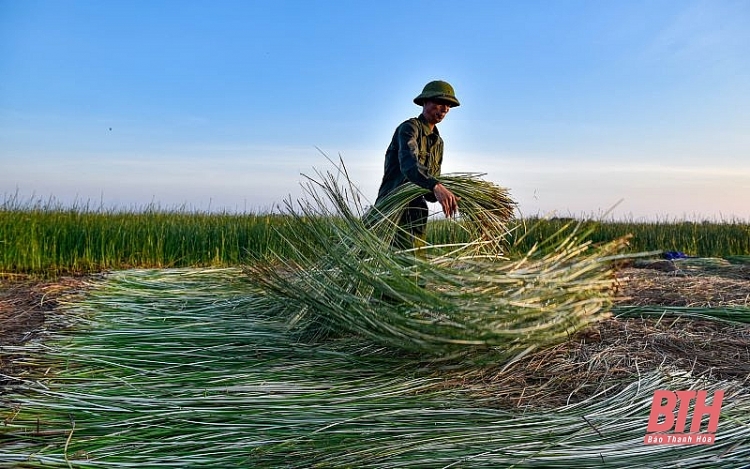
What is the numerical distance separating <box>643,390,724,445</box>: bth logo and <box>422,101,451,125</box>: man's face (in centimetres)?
205

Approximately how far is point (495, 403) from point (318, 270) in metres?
1.15

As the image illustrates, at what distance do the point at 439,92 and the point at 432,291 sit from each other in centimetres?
155

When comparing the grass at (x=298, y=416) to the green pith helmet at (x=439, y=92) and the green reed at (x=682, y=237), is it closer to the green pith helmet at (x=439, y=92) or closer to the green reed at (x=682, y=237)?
the green pith helmet at (x=439, y=92)

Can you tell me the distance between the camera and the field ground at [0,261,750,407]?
7.21ft

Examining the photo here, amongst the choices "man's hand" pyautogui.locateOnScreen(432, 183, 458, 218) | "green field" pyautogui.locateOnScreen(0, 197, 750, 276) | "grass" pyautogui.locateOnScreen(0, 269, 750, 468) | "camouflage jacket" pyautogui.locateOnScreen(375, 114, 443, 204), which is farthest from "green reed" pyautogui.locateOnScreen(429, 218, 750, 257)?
"grass" pyautogui.locateOnScreen(0, 269, 750, 468)

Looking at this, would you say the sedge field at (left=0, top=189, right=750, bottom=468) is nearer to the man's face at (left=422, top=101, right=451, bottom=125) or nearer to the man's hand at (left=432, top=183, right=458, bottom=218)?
the man's hand at (left=432, top=183, right=458, bottom=218)

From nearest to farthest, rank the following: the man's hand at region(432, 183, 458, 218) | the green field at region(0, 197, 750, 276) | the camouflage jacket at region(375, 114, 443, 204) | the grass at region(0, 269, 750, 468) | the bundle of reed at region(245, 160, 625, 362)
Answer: the grass at region(0, 269, 750, 468) → the bundle of reed at region(245, 160, 625, 362) → the man's hand at region(432, 183, 458, 218) → the camouflage jacket at region(375, 114, 443, 204) → the green field at region(0, 197, 750, 276)

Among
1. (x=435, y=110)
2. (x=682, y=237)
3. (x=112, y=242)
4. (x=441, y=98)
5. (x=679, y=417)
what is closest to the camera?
(x=679, y=417)

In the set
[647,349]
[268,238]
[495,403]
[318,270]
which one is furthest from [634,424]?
[268,238]

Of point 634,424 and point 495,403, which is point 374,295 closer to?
point 495,403

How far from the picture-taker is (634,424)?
6.12 feet

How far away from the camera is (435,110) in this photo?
349 cm

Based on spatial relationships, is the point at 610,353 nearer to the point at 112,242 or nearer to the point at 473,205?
the point at 473,205

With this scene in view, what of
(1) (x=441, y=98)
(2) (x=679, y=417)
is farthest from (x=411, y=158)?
(2) (x=679, y=417)
